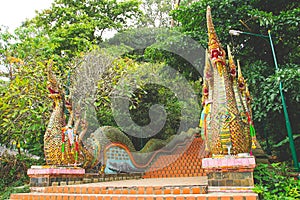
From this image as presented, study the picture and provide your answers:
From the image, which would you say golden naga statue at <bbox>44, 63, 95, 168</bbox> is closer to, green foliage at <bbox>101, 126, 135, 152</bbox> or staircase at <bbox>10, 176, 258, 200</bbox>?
staircase at <bbox>10, 176, 258, 200</bbox>

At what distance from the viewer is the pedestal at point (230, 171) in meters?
4.35

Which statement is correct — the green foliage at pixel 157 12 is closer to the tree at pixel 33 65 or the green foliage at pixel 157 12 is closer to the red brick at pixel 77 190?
the tree at pixel 33 65

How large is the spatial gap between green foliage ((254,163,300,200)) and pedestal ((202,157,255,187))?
0.23 meters

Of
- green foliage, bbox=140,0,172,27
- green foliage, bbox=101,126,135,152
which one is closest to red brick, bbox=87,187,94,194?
green foliage, bbox=101,126,135,152

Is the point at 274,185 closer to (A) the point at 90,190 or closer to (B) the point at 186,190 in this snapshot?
(B) the point at 186,190

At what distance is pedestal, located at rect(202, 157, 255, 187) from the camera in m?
4.35

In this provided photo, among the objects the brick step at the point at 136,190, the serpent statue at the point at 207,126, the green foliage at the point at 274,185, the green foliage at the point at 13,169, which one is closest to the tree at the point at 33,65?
the green foliage at the point at 13,169

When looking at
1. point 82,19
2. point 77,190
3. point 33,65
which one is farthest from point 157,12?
point 77,190

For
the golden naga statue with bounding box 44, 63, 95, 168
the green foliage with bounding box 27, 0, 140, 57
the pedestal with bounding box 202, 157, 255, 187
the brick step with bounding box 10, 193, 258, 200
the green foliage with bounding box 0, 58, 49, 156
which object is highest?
the green foliage with bounding box 27, 0, 140, 57

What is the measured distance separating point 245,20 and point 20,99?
27.5 feet

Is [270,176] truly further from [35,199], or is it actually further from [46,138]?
[46,138]

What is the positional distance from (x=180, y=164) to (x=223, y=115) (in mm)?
5245

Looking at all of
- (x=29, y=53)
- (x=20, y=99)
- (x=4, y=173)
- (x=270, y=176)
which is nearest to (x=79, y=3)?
(x=29, y=53)

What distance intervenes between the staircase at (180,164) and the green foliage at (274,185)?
3941 millimetres
